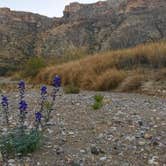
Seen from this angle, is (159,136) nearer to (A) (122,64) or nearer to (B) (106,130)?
(B) (106,130)

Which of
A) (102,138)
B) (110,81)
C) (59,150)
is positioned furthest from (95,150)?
(110,81)

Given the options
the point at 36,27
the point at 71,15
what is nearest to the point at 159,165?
the point at 36,27

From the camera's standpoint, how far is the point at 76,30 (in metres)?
46.2

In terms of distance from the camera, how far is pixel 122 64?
15.9 m

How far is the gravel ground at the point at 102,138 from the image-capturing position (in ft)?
16.3

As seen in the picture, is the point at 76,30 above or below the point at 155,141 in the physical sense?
above

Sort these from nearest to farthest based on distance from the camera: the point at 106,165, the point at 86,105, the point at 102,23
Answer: the point at 106,165 < the point at 86,105 < the point at 102,23

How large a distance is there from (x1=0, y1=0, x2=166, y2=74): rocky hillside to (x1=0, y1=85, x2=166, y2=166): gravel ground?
955 inches

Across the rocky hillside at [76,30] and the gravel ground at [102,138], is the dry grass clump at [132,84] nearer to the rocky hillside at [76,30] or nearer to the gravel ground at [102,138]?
the gravel ground at [102,138]

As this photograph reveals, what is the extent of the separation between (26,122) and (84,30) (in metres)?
39.4

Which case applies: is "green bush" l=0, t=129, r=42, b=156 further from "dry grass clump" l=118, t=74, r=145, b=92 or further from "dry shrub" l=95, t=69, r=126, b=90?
"dry shrub" l=95, t=69, r=126, b=90

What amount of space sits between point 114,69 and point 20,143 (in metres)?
9.97

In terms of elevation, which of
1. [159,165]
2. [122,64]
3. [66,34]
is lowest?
[159,165]

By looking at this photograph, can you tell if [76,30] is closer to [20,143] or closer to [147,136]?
[147,136]
